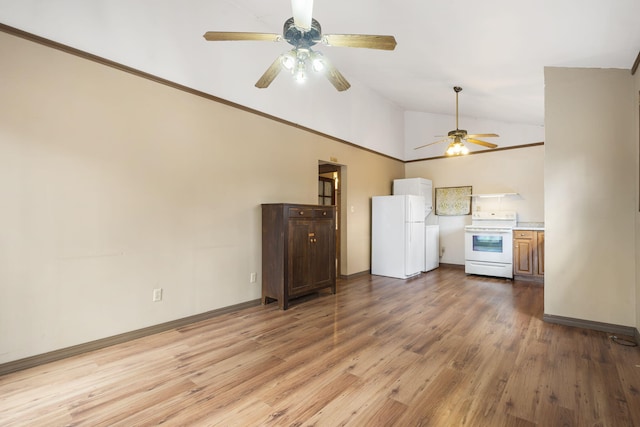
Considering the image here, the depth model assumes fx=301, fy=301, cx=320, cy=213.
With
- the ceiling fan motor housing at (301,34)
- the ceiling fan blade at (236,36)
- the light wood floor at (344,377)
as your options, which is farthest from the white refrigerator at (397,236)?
the ceiling fan blade at (236,36)

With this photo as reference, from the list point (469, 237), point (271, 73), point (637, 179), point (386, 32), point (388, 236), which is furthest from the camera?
point (469, 237)

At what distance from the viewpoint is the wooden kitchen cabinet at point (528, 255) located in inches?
213

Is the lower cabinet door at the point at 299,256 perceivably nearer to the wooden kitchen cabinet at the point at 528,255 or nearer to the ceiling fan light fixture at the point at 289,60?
the ceiling fan light fixture at the point at 289,60

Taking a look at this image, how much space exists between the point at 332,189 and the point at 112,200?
4.04 m

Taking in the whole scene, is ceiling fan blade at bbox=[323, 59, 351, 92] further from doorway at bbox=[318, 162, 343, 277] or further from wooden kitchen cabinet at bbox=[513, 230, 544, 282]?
wooden kitchen cabinet at bbox=[513, 230, 544, 282]

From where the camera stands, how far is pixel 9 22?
2.25m

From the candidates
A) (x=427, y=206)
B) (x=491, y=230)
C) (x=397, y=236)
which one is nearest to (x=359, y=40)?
(x=397, y=236)

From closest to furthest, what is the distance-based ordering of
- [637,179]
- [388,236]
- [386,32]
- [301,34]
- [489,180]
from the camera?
[301,34] → [637,179] → [386,32] → [388,236] → [489,180]

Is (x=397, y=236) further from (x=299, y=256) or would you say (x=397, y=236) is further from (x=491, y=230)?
(x=299, y=256)

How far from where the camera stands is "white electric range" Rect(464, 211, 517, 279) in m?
5.62

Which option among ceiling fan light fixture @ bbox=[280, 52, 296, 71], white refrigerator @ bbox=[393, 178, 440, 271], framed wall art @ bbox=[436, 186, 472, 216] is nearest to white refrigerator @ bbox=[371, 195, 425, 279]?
white refrigerator @ bbox=[393, 178, 440, 271]

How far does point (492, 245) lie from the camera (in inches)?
228

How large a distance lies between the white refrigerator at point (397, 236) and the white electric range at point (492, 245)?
3.03ft

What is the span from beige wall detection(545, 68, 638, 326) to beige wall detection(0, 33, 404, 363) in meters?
3.47
